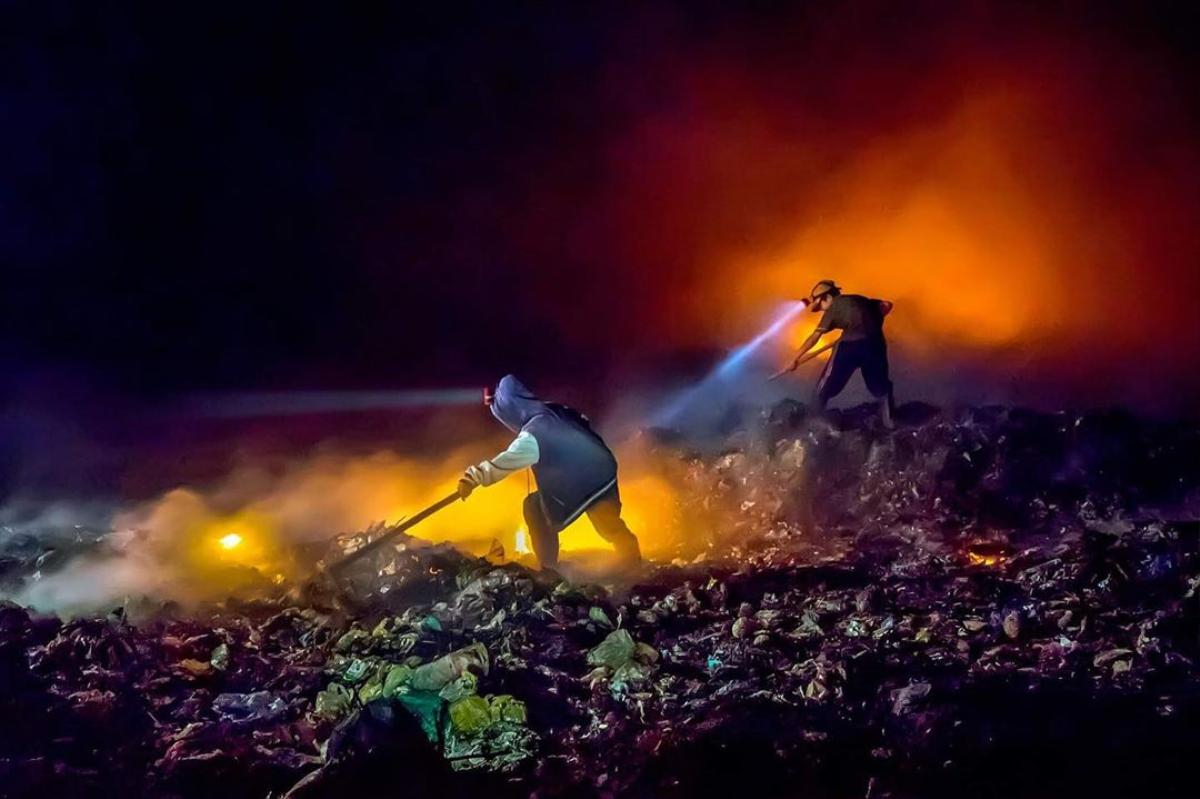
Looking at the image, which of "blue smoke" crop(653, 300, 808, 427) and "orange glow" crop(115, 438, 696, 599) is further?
"blue smoke" crop(653, 300, 808, 427)

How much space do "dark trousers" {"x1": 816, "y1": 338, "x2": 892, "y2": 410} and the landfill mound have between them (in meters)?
2.10

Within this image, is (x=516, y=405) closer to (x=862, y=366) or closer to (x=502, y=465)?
(x=502, y=465)

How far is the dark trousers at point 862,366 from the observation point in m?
10.8

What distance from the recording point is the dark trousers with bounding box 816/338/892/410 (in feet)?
35.6

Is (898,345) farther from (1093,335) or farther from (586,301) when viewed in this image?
(586,301)

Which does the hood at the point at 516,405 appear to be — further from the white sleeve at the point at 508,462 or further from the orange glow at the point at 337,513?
the orange glow at the point at 337,513

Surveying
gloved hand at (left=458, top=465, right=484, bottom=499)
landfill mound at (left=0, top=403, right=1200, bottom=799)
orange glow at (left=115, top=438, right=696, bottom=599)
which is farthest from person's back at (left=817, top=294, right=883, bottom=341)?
gloved hand at (left=458, top=465, right=484, bottom=499)

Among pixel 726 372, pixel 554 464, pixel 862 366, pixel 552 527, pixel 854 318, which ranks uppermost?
pixel 726 372

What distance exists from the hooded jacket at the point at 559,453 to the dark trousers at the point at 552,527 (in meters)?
0.09

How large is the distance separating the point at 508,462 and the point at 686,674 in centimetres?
266

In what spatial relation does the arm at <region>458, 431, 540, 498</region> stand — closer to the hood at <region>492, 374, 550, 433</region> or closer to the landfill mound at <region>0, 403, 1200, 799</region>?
the hood at <region>492, 374, 550, 433</region>

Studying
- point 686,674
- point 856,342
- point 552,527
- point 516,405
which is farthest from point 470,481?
point 856,342

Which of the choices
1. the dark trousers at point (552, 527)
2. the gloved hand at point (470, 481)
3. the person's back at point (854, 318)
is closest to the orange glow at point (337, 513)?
the dark trousers at point (552, 527)

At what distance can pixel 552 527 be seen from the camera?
8.31m
